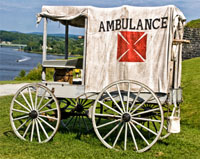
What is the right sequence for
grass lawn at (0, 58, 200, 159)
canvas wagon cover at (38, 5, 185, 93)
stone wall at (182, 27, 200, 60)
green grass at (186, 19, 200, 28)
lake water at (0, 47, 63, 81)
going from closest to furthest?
grass lawn at (0, 58, 200, 159), canvas wagon cover at (38, 5, 185, 93), stone wall at (182, 27, 200, 60), green grass at (186, 19, 200, 28), lake water at (0, 47, 63, 81)

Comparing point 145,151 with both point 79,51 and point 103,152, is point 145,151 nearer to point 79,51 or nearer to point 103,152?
point 103,152

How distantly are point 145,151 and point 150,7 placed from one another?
3302 mm

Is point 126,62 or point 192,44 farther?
point 192,44

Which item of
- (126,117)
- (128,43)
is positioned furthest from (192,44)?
(126,117)

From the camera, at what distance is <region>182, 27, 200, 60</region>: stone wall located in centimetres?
3731

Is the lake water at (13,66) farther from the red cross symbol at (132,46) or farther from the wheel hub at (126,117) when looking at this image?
the wheel hub at (126,117)

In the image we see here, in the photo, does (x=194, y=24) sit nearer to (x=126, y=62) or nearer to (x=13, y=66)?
(x=126, y=62)

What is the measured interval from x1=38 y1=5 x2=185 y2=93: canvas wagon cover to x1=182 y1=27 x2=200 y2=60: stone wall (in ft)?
105

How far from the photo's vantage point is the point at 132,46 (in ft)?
22.3


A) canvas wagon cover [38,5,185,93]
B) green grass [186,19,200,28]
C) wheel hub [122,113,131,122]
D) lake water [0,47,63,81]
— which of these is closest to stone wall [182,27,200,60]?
green grass [186,19,200,28]

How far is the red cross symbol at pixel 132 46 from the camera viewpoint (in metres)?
6.75

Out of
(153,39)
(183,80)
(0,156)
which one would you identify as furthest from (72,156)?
(183,80)

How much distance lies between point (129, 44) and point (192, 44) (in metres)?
33.1

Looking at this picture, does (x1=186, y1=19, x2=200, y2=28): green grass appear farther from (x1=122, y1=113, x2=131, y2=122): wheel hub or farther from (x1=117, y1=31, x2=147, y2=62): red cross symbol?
(x1=122, y1=113, x2=131, y2=122): wheel hub
